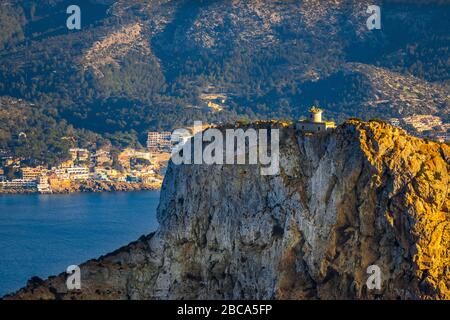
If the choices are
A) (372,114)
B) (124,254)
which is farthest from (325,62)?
(124,254)

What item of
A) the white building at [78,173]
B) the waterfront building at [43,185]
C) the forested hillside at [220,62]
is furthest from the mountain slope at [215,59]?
the waterfront building at [43,185]

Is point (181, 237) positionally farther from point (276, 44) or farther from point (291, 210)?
point (276, 44)

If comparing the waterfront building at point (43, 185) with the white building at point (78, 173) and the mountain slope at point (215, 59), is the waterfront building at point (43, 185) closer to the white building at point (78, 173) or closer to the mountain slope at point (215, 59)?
the white building at point (78, 173)

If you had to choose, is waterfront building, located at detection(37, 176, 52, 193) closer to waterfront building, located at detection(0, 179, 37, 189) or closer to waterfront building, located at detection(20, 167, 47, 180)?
waterfront building, located at detection(0, 179, 37, 189)

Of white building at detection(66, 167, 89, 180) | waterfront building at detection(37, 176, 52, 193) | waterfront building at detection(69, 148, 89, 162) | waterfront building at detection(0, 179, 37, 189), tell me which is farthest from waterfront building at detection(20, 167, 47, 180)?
waterfront building at detection(69, 148, 89, 162)

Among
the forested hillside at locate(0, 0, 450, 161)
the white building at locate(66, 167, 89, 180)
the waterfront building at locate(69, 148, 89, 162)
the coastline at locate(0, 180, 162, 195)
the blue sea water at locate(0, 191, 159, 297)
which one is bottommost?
the blue sea water at locate(0, 191, 159, 297)
